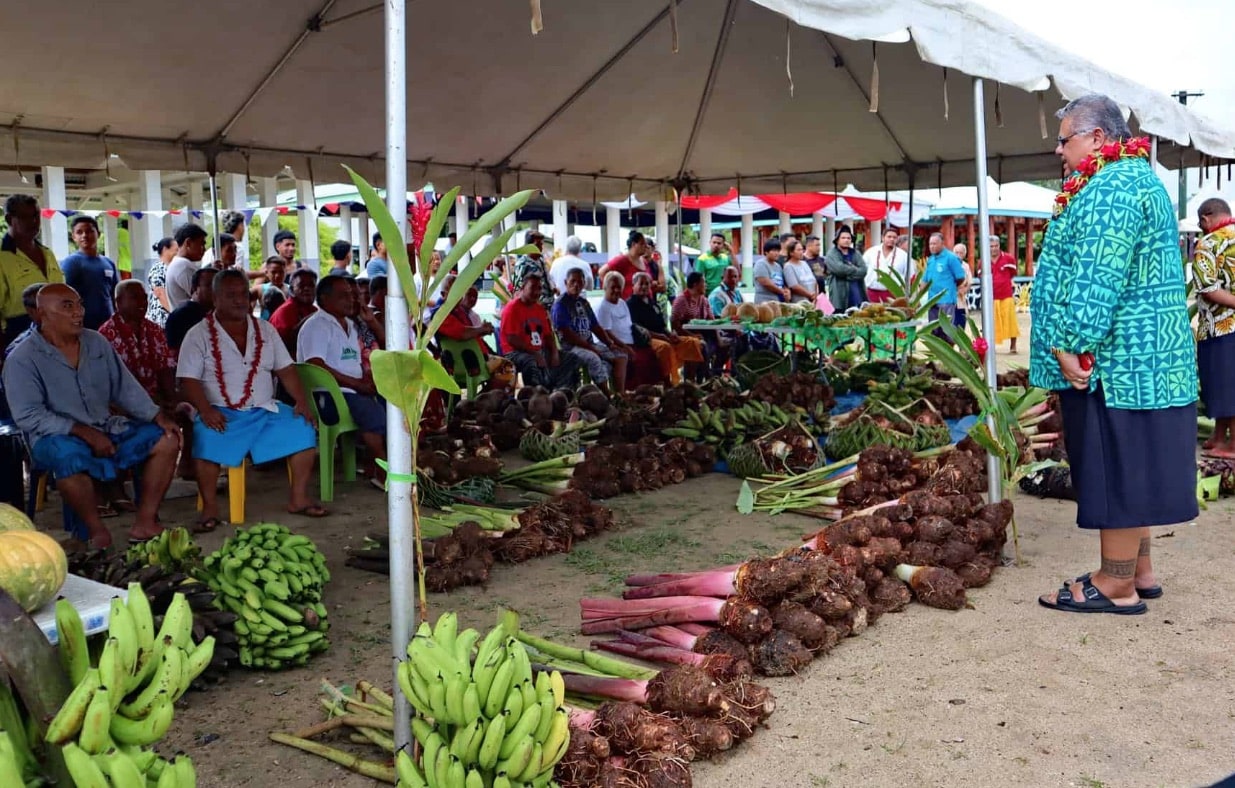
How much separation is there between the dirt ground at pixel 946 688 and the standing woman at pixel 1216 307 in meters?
1.88

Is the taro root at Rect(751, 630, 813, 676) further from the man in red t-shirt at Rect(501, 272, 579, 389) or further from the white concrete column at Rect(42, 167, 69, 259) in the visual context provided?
the white concrete column at Rect(42, 167, 69, 259)

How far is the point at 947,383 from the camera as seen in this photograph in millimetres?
8711

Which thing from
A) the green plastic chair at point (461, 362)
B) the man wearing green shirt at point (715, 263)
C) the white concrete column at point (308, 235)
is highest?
the white concrete column at point (308, 235)

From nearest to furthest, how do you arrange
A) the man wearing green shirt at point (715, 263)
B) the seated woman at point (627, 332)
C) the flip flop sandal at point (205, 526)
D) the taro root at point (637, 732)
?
the taro root at point (637, 732)
the flip flop sandal at point (205, 526)
the seated woman at point (627, 332)
the man wearing green shirt at point (715, 263)

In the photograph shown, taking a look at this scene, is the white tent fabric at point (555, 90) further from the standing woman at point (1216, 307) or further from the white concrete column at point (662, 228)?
the white concrete column at point (662, 228)

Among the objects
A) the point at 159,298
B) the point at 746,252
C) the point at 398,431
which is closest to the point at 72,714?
the point at 398,431

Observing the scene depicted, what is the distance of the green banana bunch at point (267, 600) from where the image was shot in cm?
Answer: 353

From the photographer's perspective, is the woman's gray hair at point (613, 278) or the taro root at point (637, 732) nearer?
the taro root at point (637, 732)

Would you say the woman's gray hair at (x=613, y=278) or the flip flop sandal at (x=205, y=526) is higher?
the woman's gray hair at (x=613, y=278)

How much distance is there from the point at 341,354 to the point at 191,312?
113 centimetres

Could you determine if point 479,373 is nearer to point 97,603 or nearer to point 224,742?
point 224,742

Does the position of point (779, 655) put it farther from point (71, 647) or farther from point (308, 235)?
point (308, 235)

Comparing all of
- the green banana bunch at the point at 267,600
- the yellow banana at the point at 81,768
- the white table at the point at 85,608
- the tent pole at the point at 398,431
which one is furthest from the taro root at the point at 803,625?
the yellow banana at the point at 81,768

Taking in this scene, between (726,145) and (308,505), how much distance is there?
5.69 meters
